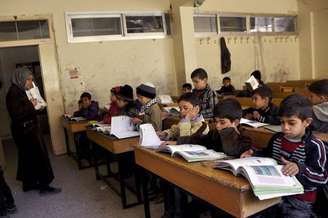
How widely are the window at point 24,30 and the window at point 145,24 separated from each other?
56.5 inches

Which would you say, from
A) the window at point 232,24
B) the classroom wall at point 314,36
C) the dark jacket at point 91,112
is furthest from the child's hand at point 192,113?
the classroom wall at point 314,36

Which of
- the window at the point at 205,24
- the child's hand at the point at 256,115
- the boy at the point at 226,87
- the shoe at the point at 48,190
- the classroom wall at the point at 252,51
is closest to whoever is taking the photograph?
the child's hand at the point at 256,115

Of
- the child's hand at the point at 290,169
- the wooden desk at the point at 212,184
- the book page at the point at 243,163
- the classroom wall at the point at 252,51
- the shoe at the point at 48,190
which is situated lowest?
the shoe at the point at 48,190

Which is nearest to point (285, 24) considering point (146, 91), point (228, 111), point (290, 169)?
point (146, 91)

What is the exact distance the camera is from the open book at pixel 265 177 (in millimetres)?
1296

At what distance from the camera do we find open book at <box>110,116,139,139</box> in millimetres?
3035

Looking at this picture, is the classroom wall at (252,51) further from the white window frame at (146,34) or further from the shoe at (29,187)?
the shoe at (29,187)

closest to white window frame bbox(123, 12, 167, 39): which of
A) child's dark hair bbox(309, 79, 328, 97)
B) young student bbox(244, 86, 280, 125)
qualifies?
young student bbox(244, 86, 280, 125)

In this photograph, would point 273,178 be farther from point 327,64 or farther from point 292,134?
point 327,64

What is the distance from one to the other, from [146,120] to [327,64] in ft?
21.3

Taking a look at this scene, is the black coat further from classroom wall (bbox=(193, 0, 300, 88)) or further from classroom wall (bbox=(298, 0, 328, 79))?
classroom wall (bbox=(298, 0, 328, 79))

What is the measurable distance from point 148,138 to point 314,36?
23.5 feet

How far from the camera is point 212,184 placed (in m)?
1.51

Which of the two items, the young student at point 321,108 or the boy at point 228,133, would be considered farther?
the young student at point 321,108
